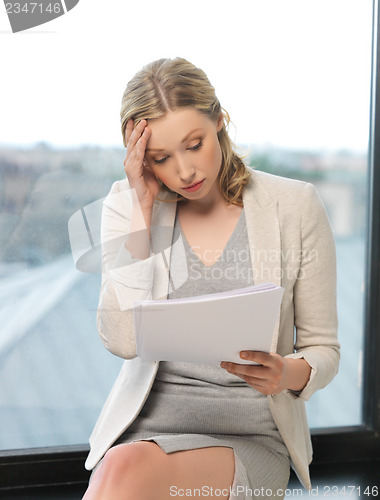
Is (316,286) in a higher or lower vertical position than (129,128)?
lower

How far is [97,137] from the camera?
1.81 meters

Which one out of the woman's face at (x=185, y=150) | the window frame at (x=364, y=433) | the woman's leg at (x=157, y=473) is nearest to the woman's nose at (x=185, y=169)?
the woman's face at (x=185, y=150)

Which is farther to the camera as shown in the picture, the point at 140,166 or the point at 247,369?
the point at 140,166

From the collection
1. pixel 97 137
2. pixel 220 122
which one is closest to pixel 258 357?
pixel 220 122

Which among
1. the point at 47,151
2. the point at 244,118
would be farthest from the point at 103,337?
the point at 244,118

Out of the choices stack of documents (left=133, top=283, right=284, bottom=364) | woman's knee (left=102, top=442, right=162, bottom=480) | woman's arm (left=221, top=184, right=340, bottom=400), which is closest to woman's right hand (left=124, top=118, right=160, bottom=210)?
woman's arm (left=221, top=184, right=340, bottom=400)

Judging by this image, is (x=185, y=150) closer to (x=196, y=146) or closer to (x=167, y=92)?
(x=196, y=146)

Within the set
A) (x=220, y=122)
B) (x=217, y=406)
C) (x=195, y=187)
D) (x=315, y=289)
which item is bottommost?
(x=217, y=406)

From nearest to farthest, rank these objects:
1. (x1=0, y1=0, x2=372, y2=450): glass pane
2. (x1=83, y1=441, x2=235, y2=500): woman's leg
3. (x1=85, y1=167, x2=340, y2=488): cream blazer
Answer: (x1=83, y1=441, x2=235, y2=500): woman's leg, (x1=85, y1=167, x2=340, y2=488): cream blazer, (x1=0, y1=0, x2=372, y2=450): glass pane

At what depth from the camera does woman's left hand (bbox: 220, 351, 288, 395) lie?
108 cm

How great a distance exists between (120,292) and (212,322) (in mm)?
418

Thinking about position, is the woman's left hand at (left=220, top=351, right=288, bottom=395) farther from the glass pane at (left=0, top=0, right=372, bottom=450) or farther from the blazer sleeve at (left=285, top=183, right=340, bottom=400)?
the glass pane at (left=0, top=0, right=372, bottom=450)

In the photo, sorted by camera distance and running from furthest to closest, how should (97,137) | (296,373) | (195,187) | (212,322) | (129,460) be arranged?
(97,137) < (195,187) < (296,373) < (129,460) < (212,322)

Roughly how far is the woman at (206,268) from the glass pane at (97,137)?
1.43 feet
